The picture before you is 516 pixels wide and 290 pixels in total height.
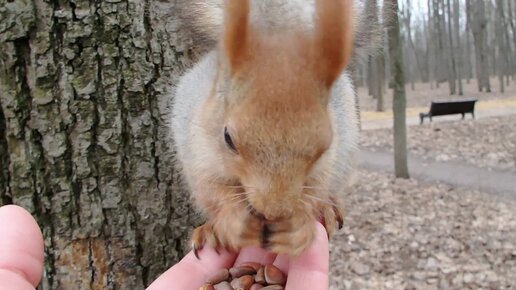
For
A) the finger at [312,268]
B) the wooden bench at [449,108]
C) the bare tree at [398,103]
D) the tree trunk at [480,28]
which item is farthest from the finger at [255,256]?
the tree trunk at [480,28]

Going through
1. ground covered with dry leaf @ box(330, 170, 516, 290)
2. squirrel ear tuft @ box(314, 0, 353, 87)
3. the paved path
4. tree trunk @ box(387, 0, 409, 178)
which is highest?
squirrel ear tuft @ box(314, 0, 353, 87)

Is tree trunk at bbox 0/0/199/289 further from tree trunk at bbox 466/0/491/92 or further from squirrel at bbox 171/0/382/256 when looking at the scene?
tree trunk at bbox 466/0/491/92

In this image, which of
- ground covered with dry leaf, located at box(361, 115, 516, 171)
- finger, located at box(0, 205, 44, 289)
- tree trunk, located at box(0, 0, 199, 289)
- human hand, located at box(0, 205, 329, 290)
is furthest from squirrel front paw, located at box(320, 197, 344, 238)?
ground covered with dry leaf, located at box(361, 115, 516, 171)

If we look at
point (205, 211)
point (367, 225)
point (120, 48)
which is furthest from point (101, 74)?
point (367, 225)

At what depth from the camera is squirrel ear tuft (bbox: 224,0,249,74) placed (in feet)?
3.61

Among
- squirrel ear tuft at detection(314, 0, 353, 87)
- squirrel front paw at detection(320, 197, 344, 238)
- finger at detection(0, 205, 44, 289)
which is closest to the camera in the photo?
squirrel ear tuft at detection(314, 0, 353, 87)

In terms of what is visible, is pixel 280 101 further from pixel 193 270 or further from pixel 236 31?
pixel 193 270

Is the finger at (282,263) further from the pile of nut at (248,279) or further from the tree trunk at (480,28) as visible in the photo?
the tree trunk at (480,28)

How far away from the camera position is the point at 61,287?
1.58 meters

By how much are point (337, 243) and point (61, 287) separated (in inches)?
135

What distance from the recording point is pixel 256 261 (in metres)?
1.63

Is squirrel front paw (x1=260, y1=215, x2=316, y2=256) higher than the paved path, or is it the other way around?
squirrel front paw (x1=260, y1=215, x2=316, y2=256)

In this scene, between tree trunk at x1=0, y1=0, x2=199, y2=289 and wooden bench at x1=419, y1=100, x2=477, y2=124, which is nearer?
tree trunk at x1=0, y1=0, x2=199, y2=289

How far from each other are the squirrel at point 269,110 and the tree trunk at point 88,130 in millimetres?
213
